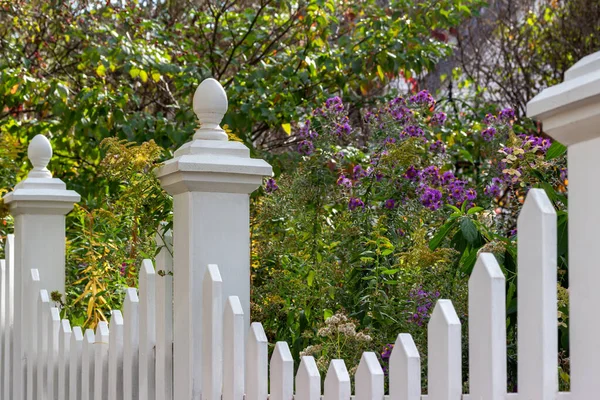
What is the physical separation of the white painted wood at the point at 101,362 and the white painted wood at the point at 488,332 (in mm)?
1480

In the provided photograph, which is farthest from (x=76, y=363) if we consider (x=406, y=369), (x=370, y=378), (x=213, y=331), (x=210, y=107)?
(x=406, y=369)

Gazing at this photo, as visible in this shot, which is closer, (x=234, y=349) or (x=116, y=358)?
(x=234, y=349)

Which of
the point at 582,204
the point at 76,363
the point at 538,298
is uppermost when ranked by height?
the point at 582,204

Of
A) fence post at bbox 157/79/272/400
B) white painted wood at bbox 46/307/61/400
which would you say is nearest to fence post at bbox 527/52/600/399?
fence post at bbox 157/79/272/400

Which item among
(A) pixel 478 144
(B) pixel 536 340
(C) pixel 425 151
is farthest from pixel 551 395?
(A) pixel 478 144

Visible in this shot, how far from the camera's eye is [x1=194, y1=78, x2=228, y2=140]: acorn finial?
2145 mm

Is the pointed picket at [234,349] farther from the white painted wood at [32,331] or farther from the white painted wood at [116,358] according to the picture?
the white painted wood at [32,331]

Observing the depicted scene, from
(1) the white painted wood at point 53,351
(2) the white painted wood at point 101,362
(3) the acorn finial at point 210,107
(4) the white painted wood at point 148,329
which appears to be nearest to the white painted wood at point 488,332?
(3) the acorn finial at point 210,107

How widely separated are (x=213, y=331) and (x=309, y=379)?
390 millimetres

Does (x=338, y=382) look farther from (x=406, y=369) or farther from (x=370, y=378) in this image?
(x=406, y=369)

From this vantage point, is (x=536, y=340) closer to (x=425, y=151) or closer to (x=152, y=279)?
(x=152, y=279)

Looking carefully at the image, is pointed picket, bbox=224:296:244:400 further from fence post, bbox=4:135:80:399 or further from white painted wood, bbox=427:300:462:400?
fence post, bbox=4:135:80:399

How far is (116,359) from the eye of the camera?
2426 mm

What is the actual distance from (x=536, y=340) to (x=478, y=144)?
201 inches
